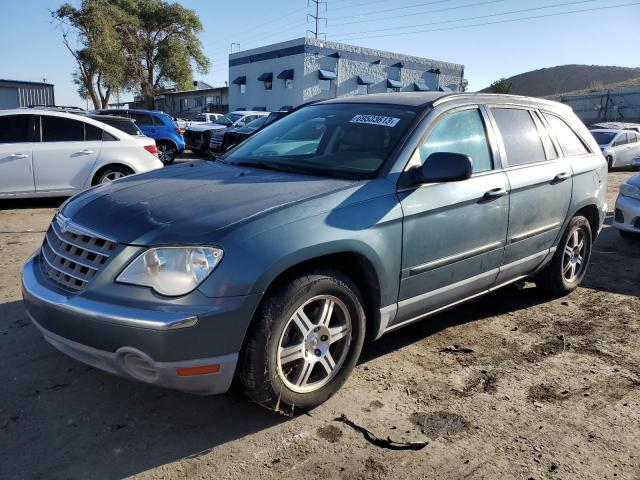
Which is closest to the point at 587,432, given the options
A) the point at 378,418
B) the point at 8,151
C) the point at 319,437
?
the point at 378,418

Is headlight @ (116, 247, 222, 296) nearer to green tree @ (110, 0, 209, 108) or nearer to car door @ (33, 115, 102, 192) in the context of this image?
car door @ (33, 115, 102, 192)

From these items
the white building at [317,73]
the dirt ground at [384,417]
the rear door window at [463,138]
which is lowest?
the dirt ground at [384,417]

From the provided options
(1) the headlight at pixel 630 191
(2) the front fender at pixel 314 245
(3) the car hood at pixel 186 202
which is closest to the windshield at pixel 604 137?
(1) the headlight at pixel 630 191

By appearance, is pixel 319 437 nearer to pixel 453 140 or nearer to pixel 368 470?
pixel 368 470

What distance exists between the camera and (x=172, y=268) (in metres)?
2.52

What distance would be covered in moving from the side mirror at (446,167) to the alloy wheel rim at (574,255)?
2.08m

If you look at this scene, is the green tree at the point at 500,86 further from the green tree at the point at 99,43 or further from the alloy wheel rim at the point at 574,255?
the alloy wheel rim at the point at 574,255

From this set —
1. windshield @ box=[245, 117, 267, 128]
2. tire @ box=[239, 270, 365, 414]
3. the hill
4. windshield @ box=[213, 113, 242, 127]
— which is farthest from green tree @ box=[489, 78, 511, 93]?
tire @ box=[239, 270, 365, 414]

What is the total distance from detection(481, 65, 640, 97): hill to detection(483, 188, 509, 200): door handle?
97950 mm

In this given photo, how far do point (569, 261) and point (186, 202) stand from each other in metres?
3.67

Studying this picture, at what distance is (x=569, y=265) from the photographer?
5004 mm

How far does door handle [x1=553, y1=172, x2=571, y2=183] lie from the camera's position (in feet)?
14.3

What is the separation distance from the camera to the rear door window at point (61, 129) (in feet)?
26.8

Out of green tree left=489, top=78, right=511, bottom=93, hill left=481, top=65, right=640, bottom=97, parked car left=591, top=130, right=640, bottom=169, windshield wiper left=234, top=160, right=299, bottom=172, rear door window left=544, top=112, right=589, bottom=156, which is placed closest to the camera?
windshield wiper left=234, top=160, right=299, bottom=172
